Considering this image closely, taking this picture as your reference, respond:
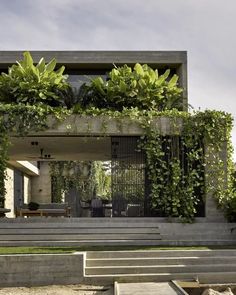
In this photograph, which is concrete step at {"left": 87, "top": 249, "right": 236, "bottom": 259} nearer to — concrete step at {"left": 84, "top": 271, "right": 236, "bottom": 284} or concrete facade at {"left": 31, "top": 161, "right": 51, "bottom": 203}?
concrete step at {"left": 84, "top": 271, "right": 236, "bottom": 284}

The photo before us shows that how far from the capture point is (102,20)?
11.4 m

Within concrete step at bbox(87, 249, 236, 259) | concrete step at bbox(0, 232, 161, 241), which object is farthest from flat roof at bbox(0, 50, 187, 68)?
concrete step at bbox(87, 249, 236, 259)

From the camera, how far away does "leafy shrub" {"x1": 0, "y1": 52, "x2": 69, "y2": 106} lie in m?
16.0

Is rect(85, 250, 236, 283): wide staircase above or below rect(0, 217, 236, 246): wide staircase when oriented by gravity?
below

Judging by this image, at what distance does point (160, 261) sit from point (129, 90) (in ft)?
21.3

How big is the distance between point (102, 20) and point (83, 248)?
5.44m

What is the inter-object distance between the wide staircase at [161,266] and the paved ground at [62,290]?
335mm

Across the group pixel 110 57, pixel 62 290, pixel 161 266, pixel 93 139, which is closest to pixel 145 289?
pixel 161 266

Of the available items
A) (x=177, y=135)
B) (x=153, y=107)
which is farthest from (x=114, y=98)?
(x=177, y=135)

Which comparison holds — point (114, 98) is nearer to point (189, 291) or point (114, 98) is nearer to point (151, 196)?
point (151, 196)

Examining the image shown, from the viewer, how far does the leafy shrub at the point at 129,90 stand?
16.4 meters

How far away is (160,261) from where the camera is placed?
1151 cm

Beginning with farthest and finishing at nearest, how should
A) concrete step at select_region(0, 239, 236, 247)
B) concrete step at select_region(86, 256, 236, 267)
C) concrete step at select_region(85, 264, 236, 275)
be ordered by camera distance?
concrete step at select_region(0, 239, 236, 247) < concrete step at select_region(86, 256, 236, 267) < concrete step at select_region(85, 264, 236, 275)

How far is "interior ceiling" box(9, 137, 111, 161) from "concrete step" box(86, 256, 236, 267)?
5.69m
